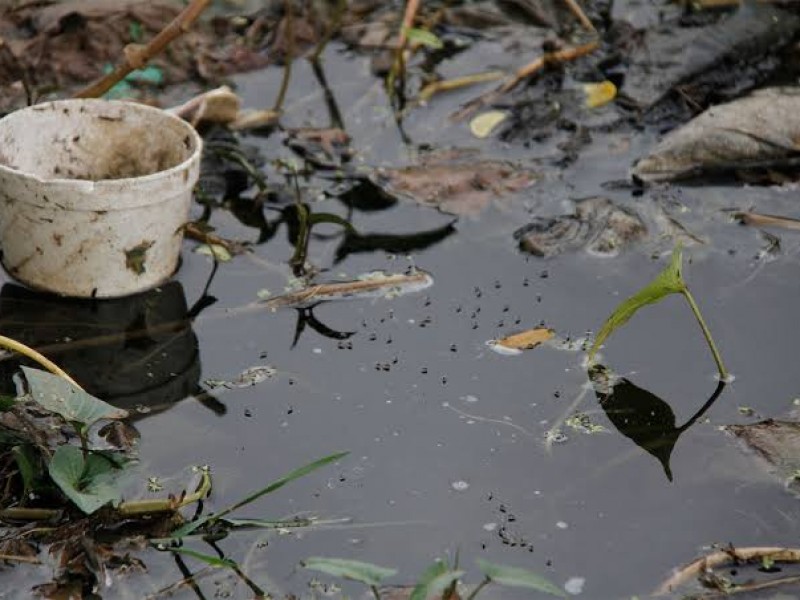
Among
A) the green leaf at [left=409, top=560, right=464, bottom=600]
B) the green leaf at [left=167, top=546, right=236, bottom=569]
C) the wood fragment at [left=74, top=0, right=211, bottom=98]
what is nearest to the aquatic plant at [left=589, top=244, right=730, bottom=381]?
the green leaf at [left=409, top=560, right=464, bottom=600]

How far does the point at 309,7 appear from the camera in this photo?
4.93m

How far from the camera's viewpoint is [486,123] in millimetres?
4227

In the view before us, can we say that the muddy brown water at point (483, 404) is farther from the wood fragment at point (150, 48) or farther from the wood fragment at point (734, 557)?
the wood fragment at point (150, 48)

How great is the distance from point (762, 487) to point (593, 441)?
379 millimetres

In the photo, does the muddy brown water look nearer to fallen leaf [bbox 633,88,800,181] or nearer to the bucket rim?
fallen leaf [bbox 633,88,800,181]

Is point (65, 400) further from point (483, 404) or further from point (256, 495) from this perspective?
point (483, 404)

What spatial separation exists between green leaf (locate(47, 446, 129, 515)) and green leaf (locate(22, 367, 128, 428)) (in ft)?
0.21

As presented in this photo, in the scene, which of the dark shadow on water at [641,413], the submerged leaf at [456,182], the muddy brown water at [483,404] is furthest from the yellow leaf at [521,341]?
the submerged leaf at [456,182]

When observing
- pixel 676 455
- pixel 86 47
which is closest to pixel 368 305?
pixel 676 455

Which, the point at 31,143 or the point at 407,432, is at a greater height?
the point at 31,143

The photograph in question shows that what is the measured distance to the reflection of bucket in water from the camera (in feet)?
9.79

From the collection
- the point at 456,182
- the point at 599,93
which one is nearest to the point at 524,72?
the point at 599,93

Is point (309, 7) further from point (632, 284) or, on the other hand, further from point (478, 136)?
point (632, 284)

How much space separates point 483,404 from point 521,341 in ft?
0.95
